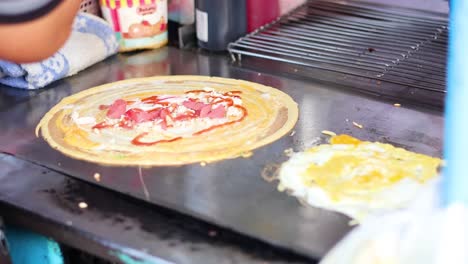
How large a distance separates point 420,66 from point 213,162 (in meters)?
0.45

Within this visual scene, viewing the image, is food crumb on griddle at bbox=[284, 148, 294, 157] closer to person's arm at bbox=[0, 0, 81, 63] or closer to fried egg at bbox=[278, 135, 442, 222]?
fried egg at bbox=[278, 135, 442, 222]

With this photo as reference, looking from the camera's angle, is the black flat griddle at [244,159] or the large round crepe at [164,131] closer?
the black flat griddle at [244,159]

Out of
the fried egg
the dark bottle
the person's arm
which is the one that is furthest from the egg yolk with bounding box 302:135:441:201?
the dark bottle

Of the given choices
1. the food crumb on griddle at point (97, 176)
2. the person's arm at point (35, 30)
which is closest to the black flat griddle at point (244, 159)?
the food crumb on griddle at point (97, 176)

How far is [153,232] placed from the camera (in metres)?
0.76

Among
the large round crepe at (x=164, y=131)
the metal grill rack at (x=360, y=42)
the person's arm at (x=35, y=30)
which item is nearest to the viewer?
the person's arm at (x=35, y=30)

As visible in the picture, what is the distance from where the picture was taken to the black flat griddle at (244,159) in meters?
0.75

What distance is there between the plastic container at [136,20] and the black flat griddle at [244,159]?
66mm

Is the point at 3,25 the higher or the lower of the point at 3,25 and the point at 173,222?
the higher

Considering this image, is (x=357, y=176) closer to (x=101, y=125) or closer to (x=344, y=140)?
(x=344, y=140)

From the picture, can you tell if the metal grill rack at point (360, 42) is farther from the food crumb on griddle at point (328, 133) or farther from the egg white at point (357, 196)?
the egg white at point (357, 196)

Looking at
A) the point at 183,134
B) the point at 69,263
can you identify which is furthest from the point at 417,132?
the point at 69,263

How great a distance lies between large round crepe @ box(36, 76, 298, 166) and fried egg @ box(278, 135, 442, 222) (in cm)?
9

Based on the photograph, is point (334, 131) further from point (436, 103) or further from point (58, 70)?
point (58, 70)
